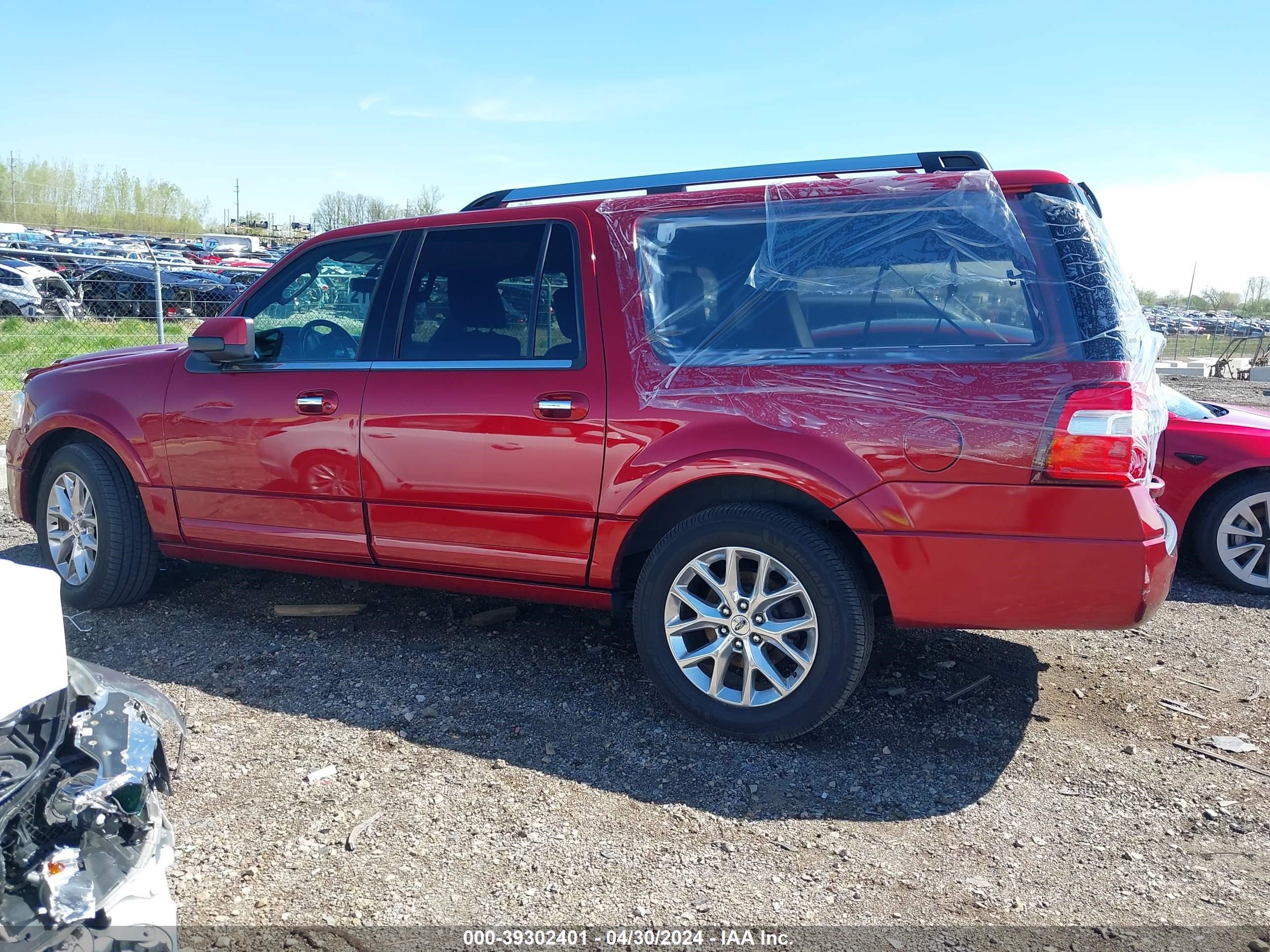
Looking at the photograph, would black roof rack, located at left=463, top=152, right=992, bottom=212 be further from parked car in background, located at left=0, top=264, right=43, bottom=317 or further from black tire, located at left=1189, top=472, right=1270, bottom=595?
parked car in background, located at left=0, top=264, right=43, bottom=317

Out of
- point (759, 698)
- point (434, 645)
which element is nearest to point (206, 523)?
point (434, 645)

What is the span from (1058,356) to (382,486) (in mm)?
2636

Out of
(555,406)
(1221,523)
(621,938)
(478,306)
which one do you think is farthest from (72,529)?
(1221,523)

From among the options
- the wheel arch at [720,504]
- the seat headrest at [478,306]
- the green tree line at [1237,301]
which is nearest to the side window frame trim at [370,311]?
the seat headrest at [478,306]

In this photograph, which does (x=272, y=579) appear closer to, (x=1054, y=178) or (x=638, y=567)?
(x=638, y=567)

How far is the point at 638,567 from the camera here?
406 cm

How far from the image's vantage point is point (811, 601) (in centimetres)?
346

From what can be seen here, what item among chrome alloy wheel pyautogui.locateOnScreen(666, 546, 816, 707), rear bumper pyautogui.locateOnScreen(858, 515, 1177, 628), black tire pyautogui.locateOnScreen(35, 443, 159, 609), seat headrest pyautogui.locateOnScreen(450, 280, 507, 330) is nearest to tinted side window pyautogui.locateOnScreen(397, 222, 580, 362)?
seat headrest pyautogui.locateOnScreen(450, 280, 507, 330)

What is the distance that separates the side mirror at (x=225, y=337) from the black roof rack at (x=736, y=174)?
3.66ft

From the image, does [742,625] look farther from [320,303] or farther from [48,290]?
[48,290]

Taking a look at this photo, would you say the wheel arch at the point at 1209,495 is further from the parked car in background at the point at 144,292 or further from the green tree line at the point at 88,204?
the green tree line at the point at 88,204

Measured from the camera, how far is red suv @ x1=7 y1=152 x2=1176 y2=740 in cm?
322

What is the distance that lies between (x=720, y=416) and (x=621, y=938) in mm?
1752

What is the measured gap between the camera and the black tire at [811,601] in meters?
3.41
